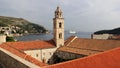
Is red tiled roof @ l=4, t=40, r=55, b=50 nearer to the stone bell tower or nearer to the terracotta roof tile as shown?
the stone bell tower

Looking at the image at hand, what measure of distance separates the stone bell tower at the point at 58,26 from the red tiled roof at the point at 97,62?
24654 mm

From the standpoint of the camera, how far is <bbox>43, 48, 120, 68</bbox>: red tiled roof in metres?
13.5

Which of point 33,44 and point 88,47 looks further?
point 33,44

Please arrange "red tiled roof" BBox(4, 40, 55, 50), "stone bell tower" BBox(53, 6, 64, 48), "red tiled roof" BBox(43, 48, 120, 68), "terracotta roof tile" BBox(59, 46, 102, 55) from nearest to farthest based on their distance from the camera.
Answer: "red tiled roof" BBox(43, 48, 120, 68) → "terracotta roof tile" BBox(59, 46, 102, 55) → "red tiled roof" BBox(4, 40, 55, 50) → "stone bell tower" BBox(53, 6, 64, 48)

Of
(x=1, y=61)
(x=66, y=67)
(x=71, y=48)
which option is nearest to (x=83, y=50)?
(x=71, y=48)

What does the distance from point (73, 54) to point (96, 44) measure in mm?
4688

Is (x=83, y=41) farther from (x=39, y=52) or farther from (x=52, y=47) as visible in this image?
(x=39, y=52)

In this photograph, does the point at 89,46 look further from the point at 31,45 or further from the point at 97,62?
the point at 97,62

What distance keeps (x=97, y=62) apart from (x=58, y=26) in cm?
2612

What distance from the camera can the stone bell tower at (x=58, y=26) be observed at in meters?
39.7

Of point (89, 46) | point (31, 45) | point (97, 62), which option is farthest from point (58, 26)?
point (97, 62)

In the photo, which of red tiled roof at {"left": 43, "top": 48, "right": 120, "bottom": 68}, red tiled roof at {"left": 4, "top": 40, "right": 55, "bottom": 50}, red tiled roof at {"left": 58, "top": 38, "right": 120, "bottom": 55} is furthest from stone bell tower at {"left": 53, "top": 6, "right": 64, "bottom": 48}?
red tiled roof at {"left": 43, "top": 48, "right": 120, "bottom": 68}

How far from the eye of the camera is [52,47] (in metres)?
38.8

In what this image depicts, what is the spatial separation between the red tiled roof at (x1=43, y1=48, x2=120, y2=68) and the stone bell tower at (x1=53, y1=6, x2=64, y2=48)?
24654 mm
